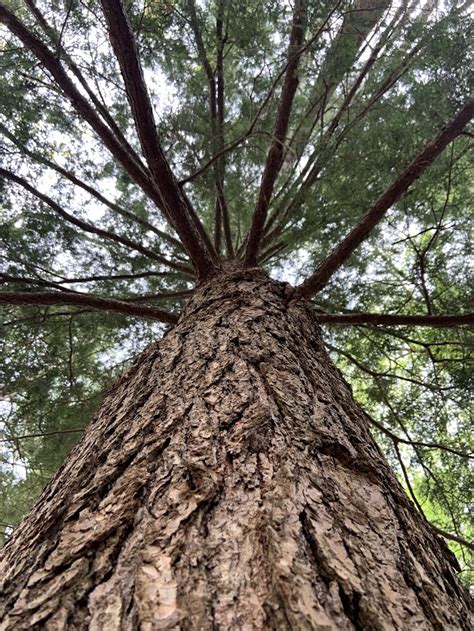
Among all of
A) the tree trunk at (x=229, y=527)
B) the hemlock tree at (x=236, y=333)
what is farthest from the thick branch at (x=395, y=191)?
the tree trunk at (x=229, y=527)

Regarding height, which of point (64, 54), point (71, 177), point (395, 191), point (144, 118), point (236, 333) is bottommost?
point (236, 333)

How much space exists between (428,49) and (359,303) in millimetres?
2014

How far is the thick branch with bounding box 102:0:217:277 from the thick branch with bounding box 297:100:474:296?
2.75ft

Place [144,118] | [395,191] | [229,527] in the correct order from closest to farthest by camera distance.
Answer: [229,527] → [144,118] → [395,191]

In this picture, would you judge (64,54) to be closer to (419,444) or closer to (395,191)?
(395,191)

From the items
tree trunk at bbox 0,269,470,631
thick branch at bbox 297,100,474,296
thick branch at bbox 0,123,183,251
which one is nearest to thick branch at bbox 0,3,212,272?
thick branch at bbox 0,123,183,251

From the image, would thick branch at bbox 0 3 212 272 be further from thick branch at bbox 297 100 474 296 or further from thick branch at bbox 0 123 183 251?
thick branch at bbox 297 100 474 296

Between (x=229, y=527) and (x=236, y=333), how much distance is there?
96 cm

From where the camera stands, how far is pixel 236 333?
1.64 metres

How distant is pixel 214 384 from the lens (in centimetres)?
127

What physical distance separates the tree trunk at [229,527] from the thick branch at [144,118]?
4.51ft

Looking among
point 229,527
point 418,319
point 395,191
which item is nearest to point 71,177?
point 395,191

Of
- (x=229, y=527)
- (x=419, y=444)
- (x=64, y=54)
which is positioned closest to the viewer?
(x=229, y=527)

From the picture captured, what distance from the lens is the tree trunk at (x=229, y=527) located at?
0.60 meters
